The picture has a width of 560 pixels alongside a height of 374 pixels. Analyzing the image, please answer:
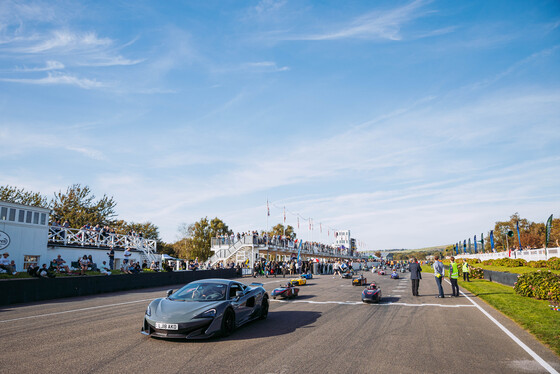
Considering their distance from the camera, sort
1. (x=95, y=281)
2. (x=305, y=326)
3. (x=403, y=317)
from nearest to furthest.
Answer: (x=305, y=326) → (x=403, y=317) → (x=95, y=281)

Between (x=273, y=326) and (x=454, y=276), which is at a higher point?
(x=454, y=276)

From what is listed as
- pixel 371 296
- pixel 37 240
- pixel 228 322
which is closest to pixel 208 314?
pixel 228 322

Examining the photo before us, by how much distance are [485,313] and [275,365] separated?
9.36m

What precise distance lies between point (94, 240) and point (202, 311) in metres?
26.6

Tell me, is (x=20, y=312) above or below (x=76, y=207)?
below

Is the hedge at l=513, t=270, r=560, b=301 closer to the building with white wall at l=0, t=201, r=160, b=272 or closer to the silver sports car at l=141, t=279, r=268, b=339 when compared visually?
the silver sports car at l=141, t=279, r=268, b=339

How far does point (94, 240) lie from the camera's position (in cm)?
3075

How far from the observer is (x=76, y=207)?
54.4m

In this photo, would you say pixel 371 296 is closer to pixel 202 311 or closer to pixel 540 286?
pixel 540 286

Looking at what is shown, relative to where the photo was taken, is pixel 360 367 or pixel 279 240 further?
pixel 279 240

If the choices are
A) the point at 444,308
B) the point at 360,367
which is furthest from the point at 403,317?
the point at 360,367

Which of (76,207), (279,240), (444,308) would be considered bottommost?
(444,308)

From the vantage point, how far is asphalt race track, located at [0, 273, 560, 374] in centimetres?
612

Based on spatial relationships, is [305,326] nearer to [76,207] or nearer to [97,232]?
[97,232]
